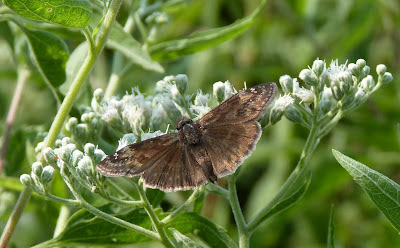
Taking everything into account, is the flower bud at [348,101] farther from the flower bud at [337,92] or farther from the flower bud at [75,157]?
the flower bud at [75,157]

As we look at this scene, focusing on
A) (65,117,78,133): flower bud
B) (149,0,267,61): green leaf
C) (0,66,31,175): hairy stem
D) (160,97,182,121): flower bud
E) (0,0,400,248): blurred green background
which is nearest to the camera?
(65,117,78,133): flower bud

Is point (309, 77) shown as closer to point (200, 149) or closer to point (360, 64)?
point (360, 64)

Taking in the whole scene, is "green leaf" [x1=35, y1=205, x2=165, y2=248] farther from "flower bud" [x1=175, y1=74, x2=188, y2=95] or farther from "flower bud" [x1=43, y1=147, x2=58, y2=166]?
"flower bud" [x1=175, y1=74, x2=188, y2=95]

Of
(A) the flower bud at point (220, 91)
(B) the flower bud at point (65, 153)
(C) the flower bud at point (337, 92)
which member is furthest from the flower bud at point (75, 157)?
(C) the flower bud at point (337, 92)

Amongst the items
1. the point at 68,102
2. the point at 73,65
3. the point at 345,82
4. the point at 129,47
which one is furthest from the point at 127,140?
the point at 345,82

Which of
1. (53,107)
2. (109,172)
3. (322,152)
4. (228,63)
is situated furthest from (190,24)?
(109,172)

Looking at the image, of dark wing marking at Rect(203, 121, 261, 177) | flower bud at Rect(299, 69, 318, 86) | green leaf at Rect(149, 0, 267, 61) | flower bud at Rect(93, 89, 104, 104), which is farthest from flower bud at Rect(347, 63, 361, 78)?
flower bud at Rect(93, 89, 104, 104)
